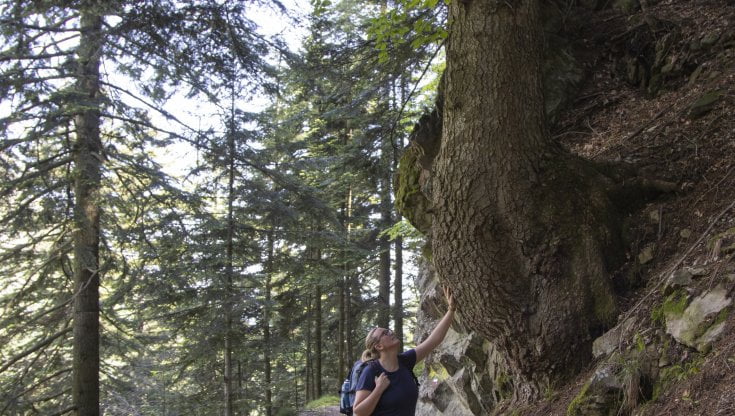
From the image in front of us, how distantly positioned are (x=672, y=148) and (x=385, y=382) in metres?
3.42

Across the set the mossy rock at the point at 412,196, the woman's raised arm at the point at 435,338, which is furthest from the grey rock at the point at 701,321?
the mossy rock at the point at 412,196

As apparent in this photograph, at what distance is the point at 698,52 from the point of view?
5609 millimetres

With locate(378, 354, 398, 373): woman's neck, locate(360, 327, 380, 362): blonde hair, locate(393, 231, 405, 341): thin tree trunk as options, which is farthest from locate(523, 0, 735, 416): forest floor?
locate(393, 231, 405, 341): thin tree trunk

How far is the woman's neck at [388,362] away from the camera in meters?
3.63

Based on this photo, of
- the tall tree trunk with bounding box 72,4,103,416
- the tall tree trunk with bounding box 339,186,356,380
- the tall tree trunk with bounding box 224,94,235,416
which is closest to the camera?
the tall tree trunk with bounding box 72,4,103,416

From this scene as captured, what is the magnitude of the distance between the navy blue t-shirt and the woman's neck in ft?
0.10

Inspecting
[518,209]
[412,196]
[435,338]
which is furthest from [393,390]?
[412,196]

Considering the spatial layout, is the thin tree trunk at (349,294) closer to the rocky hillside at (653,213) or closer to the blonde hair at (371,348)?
the rocky hillside at (653,213)

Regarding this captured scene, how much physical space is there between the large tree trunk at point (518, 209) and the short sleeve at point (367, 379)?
46.2 inches

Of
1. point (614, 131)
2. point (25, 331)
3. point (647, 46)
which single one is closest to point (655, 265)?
point (614, 131)

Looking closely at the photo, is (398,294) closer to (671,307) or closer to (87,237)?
(87,237)

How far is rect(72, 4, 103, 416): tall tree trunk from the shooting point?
351 inches

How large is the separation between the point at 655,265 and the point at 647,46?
3429 millimetres

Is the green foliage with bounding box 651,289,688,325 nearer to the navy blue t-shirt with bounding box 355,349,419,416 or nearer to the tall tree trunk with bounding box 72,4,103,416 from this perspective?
the navy blue t-shirt with bounding box 355,349,419,416
